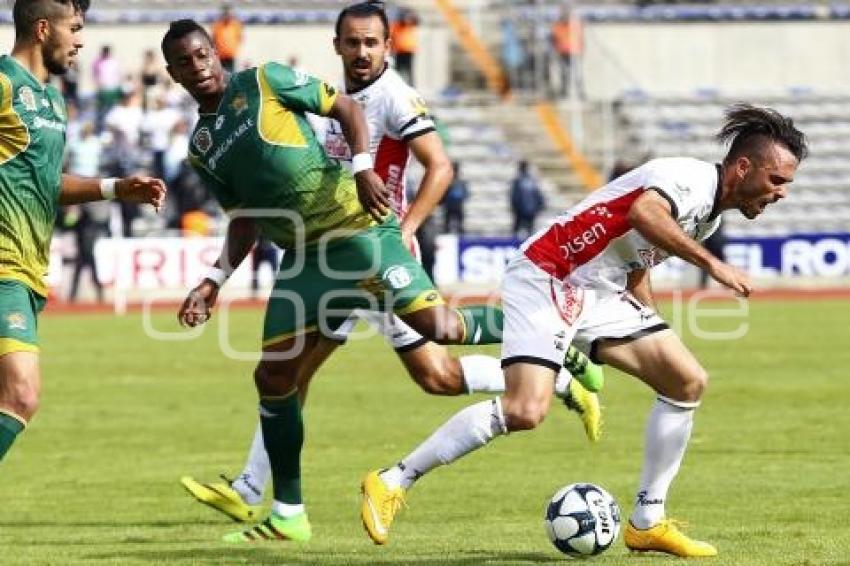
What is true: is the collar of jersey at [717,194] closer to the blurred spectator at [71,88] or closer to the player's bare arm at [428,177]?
the player's bare arm at [428,177]

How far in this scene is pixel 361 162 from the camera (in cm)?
952

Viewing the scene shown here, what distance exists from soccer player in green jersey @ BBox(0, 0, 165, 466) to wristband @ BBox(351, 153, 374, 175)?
40.7 inches

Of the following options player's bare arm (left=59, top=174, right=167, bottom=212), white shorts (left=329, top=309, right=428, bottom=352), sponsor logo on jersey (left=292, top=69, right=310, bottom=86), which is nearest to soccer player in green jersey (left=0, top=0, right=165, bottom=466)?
player's bare arm (left=59, top=174, right=167, bottom=212)

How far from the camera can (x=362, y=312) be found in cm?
1038

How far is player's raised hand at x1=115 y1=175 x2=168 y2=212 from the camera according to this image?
9.09 meters

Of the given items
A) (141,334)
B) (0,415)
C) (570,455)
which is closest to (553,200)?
(141,334)

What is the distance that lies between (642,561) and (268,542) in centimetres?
206

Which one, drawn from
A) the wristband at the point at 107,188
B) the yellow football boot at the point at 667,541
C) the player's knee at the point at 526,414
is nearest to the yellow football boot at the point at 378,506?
the player's knee at the point at 526,414

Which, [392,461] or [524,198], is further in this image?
[524,198]

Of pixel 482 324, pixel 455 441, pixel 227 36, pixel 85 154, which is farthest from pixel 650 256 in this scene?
pixel 227 36

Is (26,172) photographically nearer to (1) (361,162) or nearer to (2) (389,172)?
(1) (361,162)

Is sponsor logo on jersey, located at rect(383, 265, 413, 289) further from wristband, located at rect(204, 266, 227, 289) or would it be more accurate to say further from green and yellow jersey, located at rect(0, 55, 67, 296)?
green and yellow jersey, located at rect(0, 55, 67, 296)

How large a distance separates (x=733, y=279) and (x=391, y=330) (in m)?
2.68

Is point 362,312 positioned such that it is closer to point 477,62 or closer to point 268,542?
point 268,542
